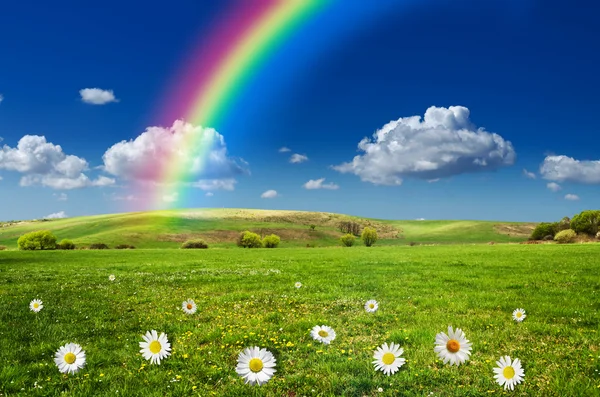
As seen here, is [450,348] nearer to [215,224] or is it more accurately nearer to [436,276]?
[436,276]

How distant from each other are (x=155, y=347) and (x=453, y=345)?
13.1ft

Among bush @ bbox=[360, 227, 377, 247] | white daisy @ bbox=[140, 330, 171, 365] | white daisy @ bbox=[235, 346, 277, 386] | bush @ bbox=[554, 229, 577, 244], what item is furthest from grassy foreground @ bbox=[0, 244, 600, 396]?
bush @ bbox=[360, 227, 377, 247]

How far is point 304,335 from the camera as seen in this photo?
883cm

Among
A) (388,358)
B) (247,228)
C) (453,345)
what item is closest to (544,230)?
(247,228)

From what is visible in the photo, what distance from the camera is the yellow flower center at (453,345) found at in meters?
4.66

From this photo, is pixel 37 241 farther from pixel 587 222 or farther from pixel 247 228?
pixel 587 222

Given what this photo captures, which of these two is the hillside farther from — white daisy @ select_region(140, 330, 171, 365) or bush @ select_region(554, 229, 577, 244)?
white daisy @ select_region(140, 330, 171, 365)

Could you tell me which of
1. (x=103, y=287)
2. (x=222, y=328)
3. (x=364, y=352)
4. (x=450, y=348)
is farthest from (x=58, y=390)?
(x=103, y=287)

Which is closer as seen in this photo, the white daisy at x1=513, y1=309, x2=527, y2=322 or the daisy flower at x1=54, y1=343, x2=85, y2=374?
the daisy flower at x1=54, y1=343, x2=85, y2=374

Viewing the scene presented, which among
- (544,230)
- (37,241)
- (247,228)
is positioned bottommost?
(37,241)

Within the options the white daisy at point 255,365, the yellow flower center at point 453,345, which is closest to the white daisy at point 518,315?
the yellow flower center at point 453,345

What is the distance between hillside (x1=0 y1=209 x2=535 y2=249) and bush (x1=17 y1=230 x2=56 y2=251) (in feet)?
88.5

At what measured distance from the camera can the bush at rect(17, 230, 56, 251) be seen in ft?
236

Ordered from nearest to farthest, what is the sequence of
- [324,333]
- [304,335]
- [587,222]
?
1. [324,333]
2. [304,335]
3. [587,222]
